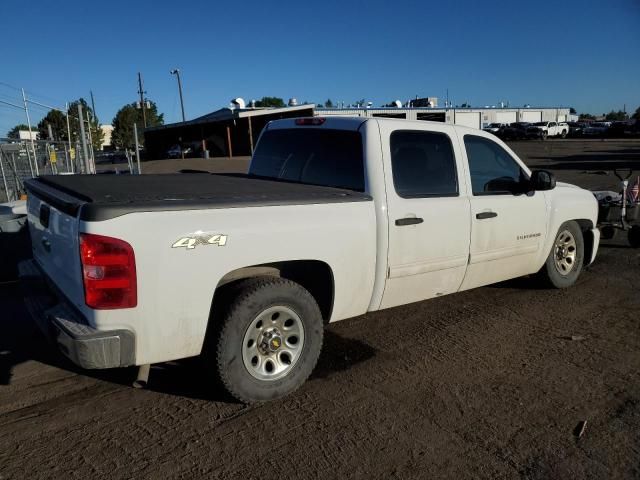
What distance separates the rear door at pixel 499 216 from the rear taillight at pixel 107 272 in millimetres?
2970

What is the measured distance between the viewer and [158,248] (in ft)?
9.54

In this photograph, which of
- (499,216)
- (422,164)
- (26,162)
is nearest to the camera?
(422,164)

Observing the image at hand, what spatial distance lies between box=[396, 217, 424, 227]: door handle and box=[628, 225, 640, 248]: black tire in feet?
17.9

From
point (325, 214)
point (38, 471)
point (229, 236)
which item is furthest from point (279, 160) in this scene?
Answer: point (38, 471)

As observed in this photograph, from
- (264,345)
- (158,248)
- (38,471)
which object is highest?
(158,248)

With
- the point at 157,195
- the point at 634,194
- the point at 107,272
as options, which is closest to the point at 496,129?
the point at 634,194

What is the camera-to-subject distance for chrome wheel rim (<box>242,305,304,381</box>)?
3428 millimetres

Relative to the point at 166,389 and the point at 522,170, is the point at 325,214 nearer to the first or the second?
the point at 166,389

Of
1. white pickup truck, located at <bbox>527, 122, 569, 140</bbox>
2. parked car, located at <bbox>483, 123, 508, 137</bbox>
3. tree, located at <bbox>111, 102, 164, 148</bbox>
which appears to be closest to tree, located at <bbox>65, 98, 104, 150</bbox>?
tree, located at <bbox>111, 102, 164, 148</bbox>

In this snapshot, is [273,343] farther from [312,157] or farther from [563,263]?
[563,263]

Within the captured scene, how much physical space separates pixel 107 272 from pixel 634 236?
7.81m

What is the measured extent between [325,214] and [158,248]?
117cm

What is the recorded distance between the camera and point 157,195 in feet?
10.7

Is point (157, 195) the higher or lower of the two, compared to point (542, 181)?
higher
